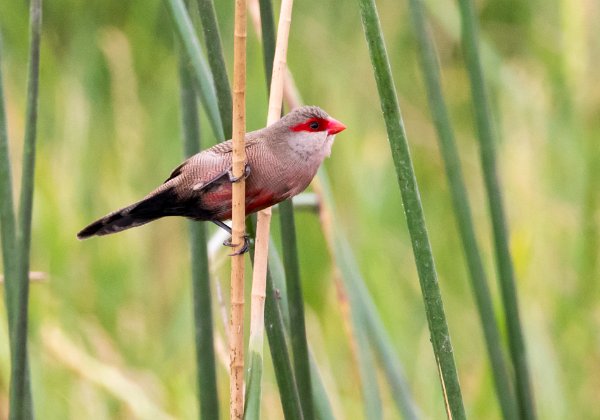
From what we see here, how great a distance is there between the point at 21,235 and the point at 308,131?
36cm

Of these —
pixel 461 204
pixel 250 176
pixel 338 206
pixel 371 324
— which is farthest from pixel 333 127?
pixel 338 206

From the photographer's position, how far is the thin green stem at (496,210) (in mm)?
1271

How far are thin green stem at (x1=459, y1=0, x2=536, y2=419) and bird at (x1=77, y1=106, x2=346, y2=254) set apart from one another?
0.73 ft

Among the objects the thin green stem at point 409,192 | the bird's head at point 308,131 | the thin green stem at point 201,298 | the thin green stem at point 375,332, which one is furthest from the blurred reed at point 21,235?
the thin green stem at point 375,332

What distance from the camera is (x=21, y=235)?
3.85 feet

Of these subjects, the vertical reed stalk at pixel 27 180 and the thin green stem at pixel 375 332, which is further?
the thin green stem at pixel 375 332

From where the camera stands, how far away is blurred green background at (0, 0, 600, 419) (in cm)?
234

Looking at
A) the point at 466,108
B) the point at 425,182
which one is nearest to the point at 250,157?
the point at 425,182

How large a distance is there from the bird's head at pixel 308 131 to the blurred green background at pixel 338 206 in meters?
0.73

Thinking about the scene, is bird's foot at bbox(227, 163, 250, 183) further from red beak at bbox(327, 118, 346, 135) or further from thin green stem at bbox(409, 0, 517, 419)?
thin green stem at bbox(409, 0, 517, 419)

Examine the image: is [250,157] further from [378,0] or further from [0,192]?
[378,0]

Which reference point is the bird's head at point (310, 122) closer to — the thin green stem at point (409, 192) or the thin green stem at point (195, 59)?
the thin green stem at point (195, 59)

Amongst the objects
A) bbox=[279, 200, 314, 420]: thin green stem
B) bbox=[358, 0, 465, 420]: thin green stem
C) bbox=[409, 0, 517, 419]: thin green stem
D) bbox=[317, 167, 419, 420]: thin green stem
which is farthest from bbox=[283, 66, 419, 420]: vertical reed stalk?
bbox=[358, 0, 465, 420]: thin green stem

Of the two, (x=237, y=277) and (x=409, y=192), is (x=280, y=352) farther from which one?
(x=409, y=192)
